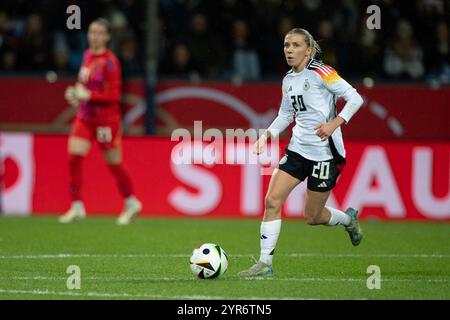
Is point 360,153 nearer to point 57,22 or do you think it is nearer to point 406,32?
point 406,32

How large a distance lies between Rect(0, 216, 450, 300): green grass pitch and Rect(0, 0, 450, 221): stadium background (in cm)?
49

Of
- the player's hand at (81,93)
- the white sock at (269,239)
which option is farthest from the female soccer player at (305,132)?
the player's hand at (81,93)

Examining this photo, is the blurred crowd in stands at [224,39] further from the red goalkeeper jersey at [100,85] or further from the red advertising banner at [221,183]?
the red goalkeeper jersey at [100,85]

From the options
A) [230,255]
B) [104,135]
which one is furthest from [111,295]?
[104,135]

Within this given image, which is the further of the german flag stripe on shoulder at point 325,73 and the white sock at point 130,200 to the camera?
the white sock at point 130,200

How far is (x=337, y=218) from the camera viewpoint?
9.83m

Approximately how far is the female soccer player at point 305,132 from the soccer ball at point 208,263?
279 millimetres

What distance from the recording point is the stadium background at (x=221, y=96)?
15016 mm

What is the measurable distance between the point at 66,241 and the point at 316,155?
367cm

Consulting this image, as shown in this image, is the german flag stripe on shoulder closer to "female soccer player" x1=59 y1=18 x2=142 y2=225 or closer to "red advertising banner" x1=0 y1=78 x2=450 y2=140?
"female soccer player" x1=59 y1=18 x2=142 y2=225

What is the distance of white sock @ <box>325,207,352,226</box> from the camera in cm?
977

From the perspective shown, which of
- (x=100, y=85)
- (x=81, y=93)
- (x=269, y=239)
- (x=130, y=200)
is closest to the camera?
(x=269, y=239)

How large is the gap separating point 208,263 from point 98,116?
5.47 metres

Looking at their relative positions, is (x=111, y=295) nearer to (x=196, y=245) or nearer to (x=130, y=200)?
(x=196, y=245)
